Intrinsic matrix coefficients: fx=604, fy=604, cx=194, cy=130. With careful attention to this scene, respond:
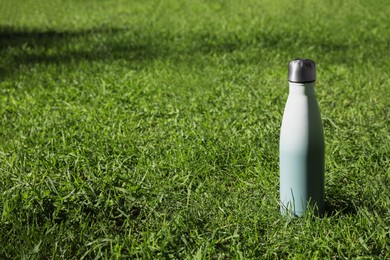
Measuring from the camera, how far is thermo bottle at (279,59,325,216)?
2344mm

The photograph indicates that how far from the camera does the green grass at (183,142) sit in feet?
7.68

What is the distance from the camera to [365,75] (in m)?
4.85

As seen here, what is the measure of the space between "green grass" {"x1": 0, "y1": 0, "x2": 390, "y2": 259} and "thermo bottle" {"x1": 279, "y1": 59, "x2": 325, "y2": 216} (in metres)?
0.11

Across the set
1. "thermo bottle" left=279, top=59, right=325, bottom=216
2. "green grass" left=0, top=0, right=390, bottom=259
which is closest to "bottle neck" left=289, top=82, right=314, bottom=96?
"thermo bottle" left=279, top=59, right=325, bottom=216

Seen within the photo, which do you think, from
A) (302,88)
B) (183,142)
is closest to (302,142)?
(302,88)

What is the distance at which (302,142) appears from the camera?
236 centimetres

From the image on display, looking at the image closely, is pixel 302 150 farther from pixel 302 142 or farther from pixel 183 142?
pixel 183 142

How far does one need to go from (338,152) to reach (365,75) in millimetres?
1904

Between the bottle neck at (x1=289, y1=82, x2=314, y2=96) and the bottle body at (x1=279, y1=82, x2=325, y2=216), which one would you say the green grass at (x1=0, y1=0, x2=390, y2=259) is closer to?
the bottle body at (x1=279, y1=82, x2=325, y2=216)

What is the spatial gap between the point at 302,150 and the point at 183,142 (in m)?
1.12

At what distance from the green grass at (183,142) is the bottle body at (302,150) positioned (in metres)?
0.09

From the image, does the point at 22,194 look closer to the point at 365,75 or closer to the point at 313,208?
the point at 313,208

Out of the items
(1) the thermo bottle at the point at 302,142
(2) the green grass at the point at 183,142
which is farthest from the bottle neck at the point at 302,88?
(2) the green grass at the point at 183,142

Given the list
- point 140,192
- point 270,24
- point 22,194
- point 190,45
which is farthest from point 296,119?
point 270,24
